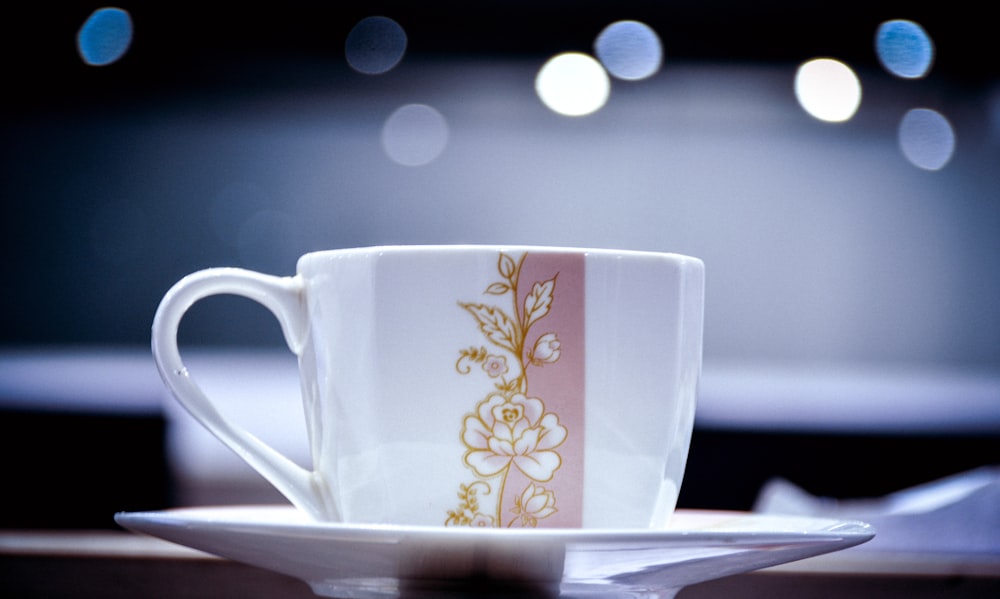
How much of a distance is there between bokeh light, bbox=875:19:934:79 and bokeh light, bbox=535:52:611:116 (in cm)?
88

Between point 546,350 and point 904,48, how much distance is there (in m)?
3.40

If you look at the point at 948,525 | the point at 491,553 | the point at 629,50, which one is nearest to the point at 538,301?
the point at 491,553

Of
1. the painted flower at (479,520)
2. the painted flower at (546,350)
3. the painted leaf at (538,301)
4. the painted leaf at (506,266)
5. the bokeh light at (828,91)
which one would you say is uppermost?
the bokeh light at (828,91)

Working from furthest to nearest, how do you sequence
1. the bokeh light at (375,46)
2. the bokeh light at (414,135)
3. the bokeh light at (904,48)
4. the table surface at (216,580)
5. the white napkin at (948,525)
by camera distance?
the bokeh light at (414,135)
the bokeh light at (375,46)
the bokeh light at (904,48)
the white napkin at (948,525)
the table surface at (216,580)

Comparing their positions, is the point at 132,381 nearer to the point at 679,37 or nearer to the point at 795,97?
the point at 679,37

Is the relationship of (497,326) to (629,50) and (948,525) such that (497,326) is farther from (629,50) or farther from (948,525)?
(629,50)

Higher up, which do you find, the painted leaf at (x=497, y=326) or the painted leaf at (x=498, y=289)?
the painted leaf at (x=498, y=289)

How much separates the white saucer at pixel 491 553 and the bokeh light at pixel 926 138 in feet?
12.1

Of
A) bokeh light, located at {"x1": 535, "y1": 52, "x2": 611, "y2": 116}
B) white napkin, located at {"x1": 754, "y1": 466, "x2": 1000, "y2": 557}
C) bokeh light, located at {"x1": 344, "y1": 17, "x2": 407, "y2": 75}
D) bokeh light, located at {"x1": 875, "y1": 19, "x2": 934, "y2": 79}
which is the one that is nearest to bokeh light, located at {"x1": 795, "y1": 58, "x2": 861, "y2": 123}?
bokeh light, located at {"x1": 875, "y1": 19, "x2": 934, "y2": 79}

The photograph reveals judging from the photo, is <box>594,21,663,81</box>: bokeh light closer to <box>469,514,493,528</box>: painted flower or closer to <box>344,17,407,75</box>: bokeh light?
<box>344,17,407,75</box>: bokeh light

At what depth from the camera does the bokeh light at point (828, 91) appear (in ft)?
11.8

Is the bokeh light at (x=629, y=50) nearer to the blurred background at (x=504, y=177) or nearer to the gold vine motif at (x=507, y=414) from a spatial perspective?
the blurred background at (x=504, y=177)

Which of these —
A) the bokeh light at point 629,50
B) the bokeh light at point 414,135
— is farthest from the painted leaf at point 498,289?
the bokeh light at point 414,135

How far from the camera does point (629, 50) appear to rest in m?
3.47
